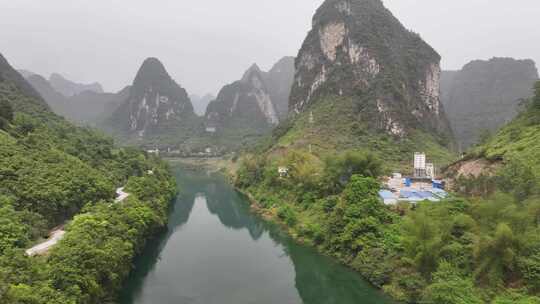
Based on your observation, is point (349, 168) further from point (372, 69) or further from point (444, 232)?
point (372, 69)

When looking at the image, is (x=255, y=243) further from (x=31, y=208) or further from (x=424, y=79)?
(x=424, y=79)

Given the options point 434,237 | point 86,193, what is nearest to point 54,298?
point 86,193

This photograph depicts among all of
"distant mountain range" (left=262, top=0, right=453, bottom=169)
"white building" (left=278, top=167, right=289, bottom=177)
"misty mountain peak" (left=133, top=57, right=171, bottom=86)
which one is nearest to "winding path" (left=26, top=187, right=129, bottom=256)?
"white building" (left=278, top=167, right=289, bottom=177)

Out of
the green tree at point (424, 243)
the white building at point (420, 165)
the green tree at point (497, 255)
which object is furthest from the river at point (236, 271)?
the white building at point (420, 165)

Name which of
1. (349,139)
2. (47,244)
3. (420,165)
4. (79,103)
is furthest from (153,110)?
(47,244)

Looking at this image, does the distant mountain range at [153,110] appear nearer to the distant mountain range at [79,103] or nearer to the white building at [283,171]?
the distant mountain range at [79,103]

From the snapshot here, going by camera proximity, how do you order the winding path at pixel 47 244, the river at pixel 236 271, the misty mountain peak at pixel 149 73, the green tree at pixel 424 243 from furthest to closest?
the misty mountain peak at pixel 149 73 < the river at pixel 236 271 < the green tree at pixel 424 243 < the winding path at pixel 47 244
